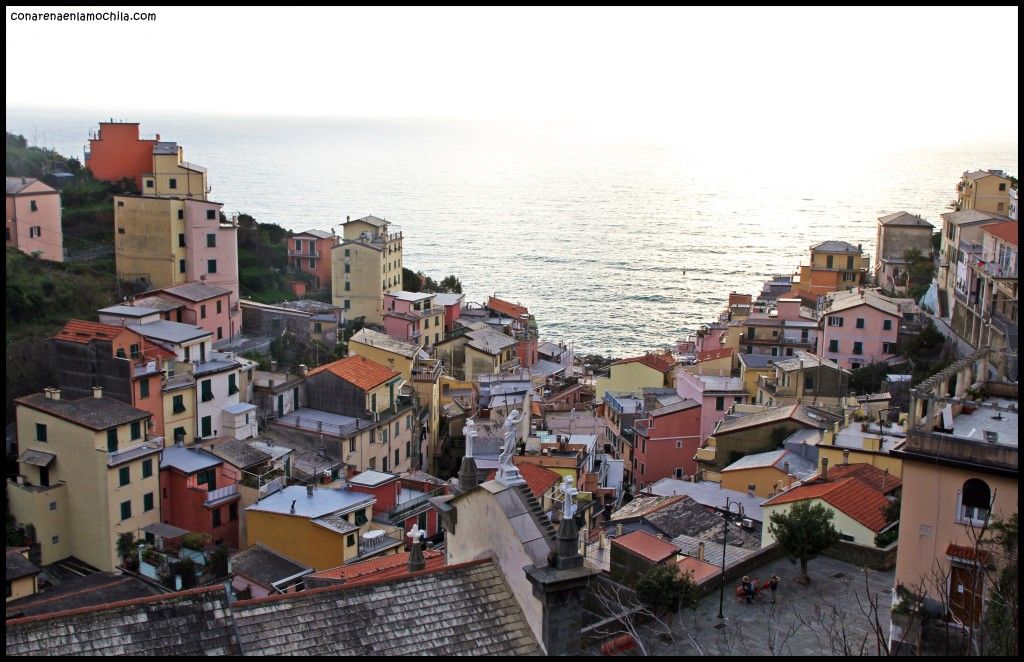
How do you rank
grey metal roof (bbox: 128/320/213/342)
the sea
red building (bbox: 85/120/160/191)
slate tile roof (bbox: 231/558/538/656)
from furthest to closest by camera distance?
the sea, red building (bbox: 85/120/160/191), grey metal roof (bbox: 128/320/213/342), slate tile roof (bbox: 231/558/538/656)

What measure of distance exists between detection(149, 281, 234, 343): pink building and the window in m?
24.6

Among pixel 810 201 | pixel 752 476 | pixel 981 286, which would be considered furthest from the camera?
pixel 810 201

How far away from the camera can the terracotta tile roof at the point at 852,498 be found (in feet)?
61.6

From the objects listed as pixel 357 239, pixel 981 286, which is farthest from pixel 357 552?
pixel 357 239

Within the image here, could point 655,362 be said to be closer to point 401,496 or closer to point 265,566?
point 401,496

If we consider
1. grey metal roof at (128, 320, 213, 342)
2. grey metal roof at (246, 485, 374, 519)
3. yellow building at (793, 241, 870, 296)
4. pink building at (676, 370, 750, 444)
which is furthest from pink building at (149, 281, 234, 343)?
yellow building at (793, 241, 870, 296)

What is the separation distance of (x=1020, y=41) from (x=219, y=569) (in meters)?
18.9

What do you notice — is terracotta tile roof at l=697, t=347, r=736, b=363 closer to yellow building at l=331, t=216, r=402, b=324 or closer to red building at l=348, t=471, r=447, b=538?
yellow building at l=331, t=216, r=402, b=324

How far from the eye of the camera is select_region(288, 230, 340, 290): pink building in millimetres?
49094

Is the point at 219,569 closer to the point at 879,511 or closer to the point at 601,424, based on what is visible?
the point at 879,511

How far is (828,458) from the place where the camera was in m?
24.5

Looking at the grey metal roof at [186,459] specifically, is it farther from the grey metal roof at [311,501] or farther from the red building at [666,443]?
the red building at [666,443]

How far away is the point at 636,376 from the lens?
139 feet

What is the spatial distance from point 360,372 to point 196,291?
708 centimetres
